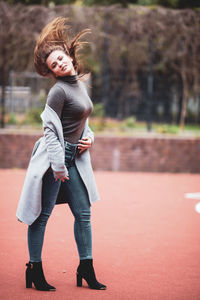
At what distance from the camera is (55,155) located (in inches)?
143

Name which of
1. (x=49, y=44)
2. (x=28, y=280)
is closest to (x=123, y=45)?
(x=49, y=44)

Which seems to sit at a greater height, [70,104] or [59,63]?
[59,63]

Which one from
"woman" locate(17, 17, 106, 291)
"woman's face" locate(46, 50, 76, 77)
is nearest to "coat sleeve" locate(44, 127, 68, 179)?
"woman" locate(17, 17, 106, 291)

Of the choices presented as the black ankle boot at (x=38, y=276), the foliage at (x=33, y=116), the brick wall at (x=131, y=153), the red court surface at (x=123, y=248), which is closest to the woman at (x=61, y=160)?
the black ankle boot at (x=38, y=276)

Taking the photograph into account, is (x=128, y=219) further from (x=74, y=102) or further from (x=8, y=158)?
(x=8, y=158)

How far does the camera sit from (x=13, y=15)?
11594 millimetres

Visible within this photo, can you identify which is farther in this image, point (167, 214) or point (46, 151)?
point (167, 214)

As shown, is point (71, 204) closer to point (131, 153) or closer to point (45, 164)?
point (45, 164)

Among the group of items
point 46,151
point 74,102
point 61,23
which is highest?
point 61,23

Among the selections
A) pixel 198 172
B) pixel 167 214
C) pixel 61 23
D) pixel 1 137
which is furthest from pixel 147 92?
pixel 61 23

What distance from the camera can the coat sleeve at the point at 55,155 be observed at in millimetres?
3631

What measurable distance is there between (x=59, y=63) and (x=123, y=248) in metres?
2.25

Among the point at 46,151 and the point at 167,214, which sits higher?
the point at 46,151

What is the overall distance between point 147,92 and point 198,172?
7.06 ft
